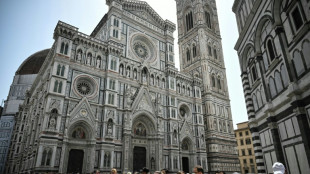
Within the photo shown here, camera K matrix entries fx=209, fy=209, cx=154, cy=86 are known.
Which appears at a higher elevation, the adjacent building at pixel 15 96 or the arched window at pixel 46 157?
the adjacent building at pixel 15 96

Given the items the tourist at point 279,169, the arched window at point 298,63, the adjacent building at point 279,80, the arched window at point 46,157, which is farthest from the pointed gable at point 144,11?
the tourist at point 279,169

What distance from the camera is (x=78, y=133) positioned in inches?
854

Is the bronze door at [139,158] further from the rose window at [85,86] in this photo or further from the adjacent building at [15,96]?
the adjacent building at [15,96]

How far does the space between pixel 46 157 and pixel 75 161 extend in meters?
3.00

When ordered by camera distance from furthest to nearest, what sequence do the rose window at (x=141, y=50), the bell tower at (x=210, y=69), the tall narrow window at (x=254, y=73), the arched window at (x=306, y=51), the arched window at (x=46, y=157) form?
1. the bell tower at (x=210, y=69)
2. the rose window at (x=141, y=50)
3. the arched window at (x=46, y=157)
4. the tall narrow window at (x=254, y=73)
5. the arched window at (x=306, y=51)

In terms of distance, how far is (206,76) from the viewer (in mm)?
39531

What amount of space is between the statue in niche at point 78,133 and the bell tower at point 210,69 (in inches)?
842

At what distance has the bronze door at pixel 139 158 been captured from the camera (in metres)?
24.9

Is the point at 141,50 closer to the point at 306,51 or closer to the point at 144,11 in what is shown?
the point at 144,11

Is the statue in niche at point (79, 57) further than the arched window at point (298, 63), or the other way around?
the statue in niche at point (79, 57)

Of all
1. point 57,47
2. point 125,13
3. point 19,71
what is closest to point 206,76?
point 125,13

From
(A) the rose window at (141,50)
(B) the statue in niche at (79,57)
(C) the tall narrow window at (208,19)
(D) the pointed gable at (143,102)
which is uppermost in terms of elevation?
(C) the tall narrow window at (208,19)

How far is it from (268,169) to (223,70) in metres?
33.5

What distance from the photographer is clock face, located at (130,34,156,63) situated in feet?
102
